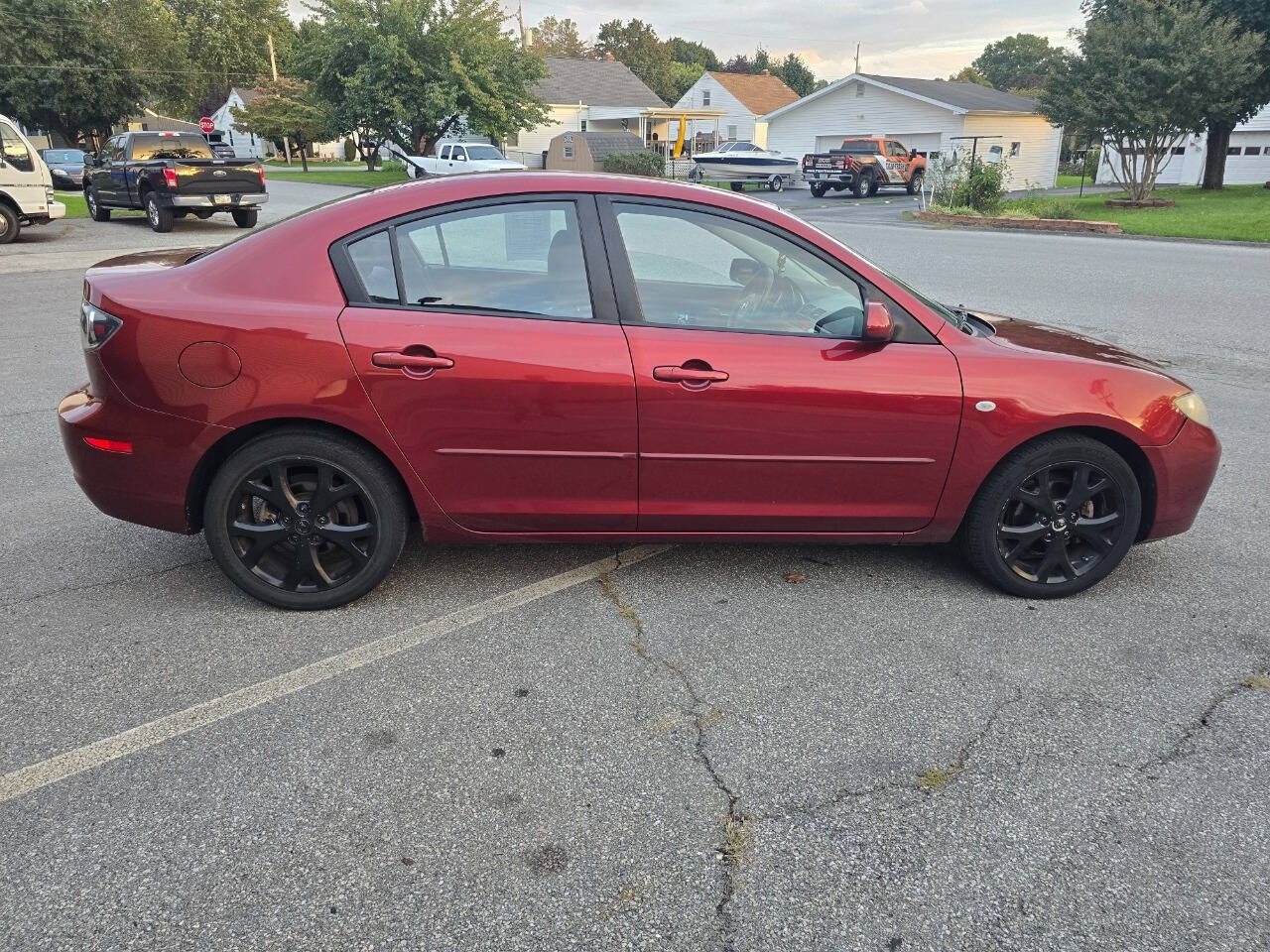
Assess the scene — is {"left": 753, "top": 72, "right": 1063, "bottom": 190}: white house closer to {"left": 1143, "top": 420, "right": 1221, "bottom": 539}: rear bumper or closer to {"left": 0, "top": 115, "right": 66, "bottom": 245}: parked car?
{"left": 0, "top": 115, "right": 66, "bottom": 245}: parked car

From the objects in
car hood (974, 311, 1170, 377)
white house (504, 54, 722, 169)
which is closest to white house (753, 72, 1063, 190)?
white house (504, 54, 722, 169)

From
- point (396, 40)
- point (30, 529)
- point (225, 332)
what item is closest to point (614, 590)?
point (225, 332)

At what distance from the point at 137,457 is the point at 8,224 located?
629 inches

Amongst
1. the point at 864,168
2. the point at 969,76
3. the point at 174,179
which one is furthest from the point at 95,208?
the point at 969,76

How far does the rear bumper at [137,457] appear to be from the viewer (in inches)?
137

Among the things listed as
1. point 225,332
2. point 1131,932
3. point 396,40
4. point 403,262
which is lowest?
point 1131,932

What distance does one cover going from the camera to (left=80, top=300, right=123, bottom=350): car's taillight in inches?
137

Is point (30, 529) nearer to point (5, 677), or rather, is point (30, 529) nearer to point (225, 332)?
point (5, 677)

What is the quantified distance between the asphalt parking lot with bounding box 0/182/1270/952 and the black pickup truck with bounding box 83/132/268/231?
15.2 meters

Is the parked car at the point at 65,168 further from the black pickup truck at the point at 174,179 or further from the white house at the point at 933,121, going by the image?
the white house at the point at 933,121

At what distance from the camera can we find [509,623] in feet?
12.0

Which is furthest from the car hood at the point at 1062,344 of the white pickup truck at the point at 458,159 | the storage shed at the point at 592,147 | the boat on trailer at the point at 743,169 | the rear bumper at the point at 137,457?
the storage shed at the point at 592,147

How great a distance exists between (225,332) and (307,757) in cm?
156

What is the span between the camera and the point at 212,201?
18094 millimetres
